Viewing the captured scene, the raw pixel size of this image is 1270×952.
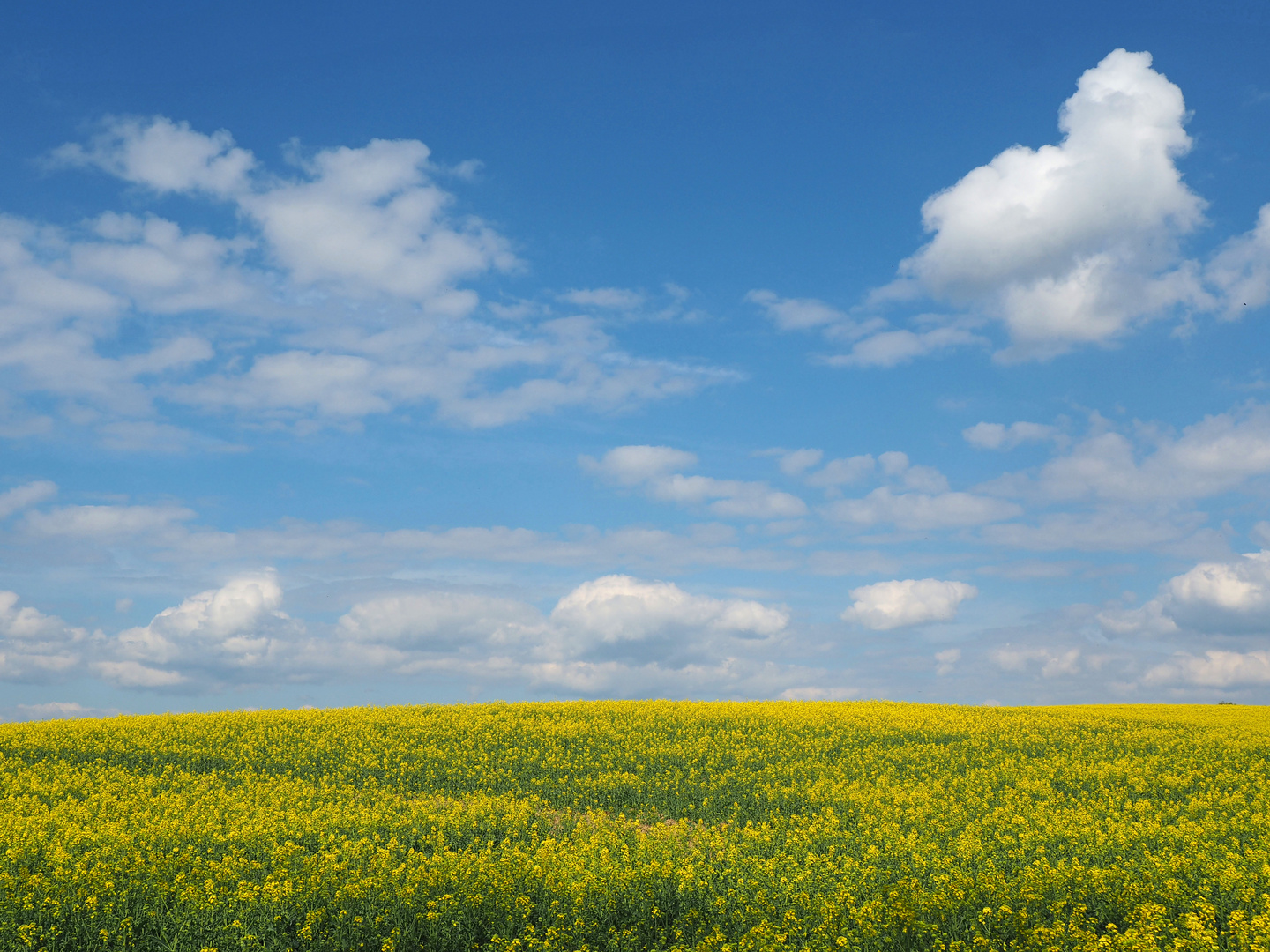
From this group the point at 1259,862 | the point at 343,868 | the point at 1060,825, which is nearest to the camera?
the point at 343,868

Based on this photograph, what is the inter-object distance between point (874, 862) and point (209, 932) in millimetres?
11470

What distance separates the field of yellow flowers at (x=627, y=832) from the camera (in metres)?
11.1

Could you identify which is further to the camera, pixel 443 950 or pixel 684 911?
pixel 684 911

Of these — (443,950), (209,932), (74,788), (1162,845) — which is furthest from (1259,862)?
(74,788)

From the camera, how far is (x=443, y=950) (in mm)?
10883

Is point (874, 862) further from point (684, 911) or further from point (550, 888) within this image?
point (550, 888)

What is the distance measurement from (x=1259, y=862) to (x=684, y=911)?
1060cm

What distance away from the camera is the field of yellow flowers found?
11.1m

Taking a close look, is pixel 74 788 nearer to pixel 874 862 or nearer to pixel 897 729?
pixel 874 862

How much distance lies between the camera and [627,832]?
18.2m

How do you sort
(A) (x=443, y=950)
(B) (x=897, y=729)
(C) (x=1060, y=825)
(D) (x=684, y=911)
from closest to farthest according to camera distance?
(A) (x=443, y=950) → (D) (x=684, y=911) → (C) (x=1060, y=825) → (B) (x=897, y=729)

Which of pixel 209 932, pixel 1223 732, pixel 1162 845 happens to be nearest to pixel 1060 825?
pixel 1162 845

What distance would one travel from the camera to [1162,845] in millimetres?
16641

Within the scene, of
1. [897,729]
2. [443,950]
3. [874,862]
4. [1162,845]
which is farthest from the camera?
[897,729]
